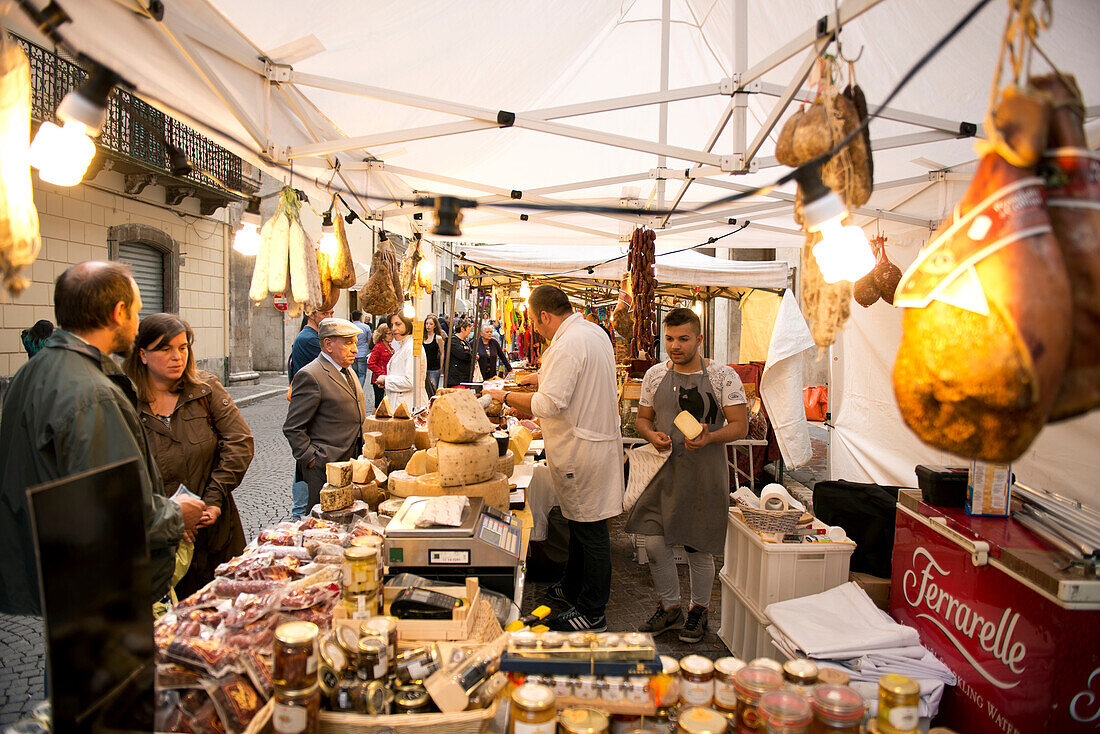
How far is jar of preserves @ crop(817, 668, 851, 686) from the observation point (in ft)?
5.58

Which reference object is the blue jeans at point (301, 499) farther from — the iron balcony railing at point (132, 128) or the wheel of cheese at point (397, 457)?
the iron balcony railing at point (132, 128)

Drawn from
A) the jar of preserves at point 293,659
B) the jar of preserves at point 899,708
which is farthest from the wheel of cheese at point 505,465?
the jar of preserves at point 899,708

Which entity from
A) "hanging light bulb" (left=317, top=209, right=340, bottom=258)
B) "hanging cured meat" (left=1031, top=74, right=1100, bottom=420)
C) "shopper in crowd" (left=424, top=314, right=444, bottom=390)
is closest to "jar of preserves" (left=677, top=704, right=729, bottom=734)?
"hanging cured meat" (left=1031, top=74, right=1100, bottom=420)

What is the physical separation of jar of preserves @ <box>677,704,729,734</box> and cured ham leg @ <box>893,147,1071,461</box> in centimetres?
86

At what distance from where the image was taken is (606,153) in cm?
552

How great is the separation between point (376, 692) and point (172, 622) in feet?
2.85

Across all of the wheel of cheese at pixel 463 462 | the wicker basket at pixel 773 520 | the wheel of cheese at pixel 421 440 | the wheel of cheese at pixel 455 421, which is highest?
the wheel of cheese at pixel 455 421

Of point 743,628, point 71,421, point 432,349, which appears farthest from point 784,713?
point 432,349

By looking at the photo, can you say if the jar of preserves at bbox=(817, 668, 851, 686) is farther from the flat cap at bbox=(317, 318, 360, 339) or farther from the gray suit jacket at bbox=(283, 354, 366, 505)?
the flat cap at bbox=(317, 318, 360, 339)

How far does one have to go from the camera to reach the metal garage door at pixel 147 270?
13.1 meters

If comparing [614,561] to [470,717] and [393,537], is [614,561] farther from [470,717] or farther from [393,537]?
[470,717]

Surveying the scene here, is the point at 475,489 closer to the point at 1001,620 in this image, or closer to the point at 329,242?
the point at 329,242

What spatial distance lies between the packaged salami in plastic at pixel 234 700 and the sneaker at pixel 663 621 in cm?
294

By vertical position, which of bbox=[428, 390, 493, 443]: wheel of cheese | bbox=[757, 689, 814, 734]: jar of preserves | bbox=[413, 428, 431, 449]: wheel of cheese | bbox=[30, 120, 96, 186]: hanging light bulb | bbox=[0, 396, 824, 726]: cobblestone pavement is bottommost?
bbox=[0, 396, 824, 726]: cobblestone pavement
